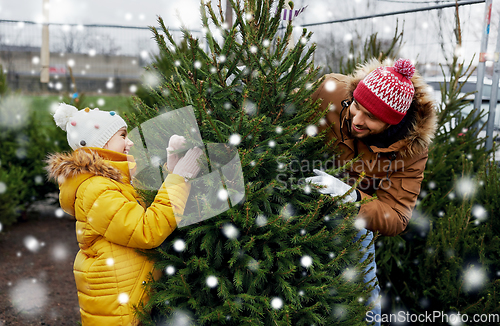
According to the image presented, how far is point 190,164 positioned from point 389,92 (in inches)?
51.4

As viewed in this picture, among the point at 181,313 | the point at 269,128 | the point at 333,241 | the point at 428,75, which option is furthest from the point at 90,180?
the point at 428,75

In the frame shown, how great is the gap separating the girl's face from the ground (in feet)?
8.09

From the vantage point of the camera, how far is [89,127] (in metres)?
1.89

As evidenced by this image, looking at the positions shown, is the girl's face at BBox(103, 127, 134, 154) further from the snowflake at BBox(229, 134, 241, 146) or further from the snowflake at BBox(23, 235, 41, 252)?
the snowflake at BBox(23, 235, 41, 252)

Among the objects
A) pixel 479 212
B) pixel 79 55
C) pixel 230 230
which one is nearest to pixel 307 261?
pixel 230 230

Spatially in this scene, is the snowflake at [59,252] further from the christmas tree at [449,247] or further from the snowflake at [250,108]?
the snowflake at [250,108]

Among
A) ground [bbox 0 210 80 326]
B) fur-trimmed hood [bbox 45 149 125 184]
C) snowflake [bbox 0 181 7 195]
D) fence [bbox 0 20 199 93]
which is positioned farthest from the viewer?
fence [bbox 0 20 199 93]

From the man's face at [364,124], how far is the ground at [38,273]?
3253 mm

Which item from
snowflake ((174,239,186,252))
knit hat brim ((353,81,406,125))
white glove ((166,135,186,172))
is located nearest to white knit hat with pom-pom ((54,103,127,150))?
white glove ((166,135,186,172))

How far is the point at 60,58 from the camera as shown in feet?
37.4

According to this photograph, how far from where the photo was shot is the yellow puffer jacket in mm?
1568

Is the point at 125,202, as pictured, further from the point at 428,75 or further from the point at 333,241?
the point at 428,75

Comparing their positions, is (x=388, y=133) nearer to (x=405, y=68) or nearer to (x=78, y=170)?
(x=405, y=68)

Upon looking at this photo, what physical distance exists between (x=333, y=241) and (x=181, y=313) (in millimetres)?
749
